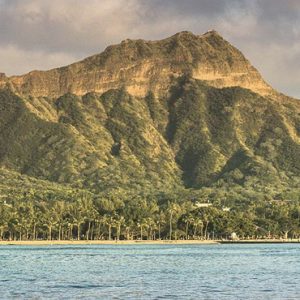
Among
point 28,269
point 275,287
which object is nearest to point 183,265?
point 28,269

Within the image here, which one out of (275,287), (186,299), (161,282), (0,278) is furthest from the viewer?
(0,278)

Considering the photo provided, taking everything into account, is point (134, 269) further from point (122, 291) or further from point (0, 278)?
point (122, 291)

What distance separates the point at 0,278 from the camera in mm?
123375

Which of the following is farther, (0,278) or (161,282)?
(0,278)

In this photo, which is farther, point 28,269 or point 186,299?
point 28,269

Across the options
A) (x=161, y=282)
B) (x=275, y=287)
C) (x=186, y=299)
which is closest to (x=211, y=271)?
(x=161, y=282)

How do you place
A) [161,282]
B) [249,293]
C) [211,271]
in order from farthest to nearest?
1. [211,271]
2. [161,282]
3. [249,293]

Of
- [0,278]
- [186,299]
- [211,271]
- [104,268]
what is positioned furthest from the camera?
[104,268]

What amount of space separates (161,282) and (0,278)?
80.5ft

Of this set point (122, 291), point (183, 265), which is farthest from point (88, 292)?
point (183, 265)

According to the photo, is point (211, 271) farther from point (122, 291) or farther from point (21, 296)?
point (21, 296)

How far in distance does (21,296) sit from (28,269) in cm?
5486

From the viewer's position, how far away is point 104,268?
492ft

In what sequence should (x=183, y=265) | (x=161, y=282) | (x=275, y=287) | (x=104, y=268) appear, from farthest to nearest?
(x=183, y=265)
(x=104, y=268)
(x=161, y=282)
(x=275, y=287)
